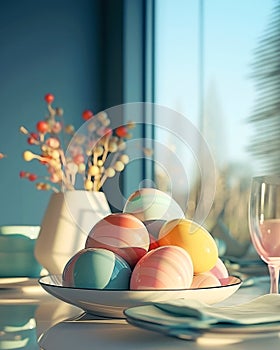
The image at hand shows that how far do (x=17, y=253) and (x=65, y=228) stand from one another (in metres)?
0.13

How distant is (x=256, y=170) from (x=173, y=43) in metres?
0.99

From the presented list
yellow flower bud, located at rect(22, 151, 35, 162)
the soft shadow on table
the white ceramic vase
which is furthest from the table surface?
yellow flower bud, located at rect(22, 151, 35, 162)

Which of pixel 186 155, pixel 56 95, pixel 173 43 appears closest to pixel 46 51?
pixel 56 95

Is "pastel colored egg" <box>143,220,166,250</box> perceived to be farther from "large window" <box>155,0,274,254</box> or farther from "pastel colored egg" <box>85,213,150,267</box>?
"large window" <box>155,0,274,254</box>

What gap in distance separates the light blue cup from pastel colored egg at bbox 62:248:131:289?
529 mm

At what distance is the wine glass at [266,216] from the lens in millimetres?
791

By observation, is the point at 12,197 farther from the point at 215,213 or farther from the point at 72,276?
the point at 72,276

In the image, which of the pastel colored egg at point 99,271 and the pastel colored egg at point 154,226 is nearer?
the pastel colored egg at point 99,271

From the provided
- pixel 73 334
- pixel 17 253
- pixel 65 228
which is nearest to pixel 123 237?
pixel 73 334

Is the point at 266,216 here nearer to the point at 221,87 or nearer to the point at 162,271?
the point at 162,271

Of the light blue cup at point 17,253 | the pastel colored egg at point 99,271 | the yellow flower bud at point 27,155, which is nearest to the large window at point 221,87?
the yellow flower bud at point 27,155

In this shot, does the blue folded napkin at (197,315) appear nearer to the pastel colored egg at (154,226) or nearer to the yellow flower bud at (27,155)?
the pastel colored egg at (154,226)

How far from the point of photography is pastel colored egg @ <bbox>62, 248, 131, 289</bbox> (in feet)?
2.26

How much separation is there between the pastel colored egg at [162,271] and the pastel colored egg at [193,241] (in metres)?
0.05
